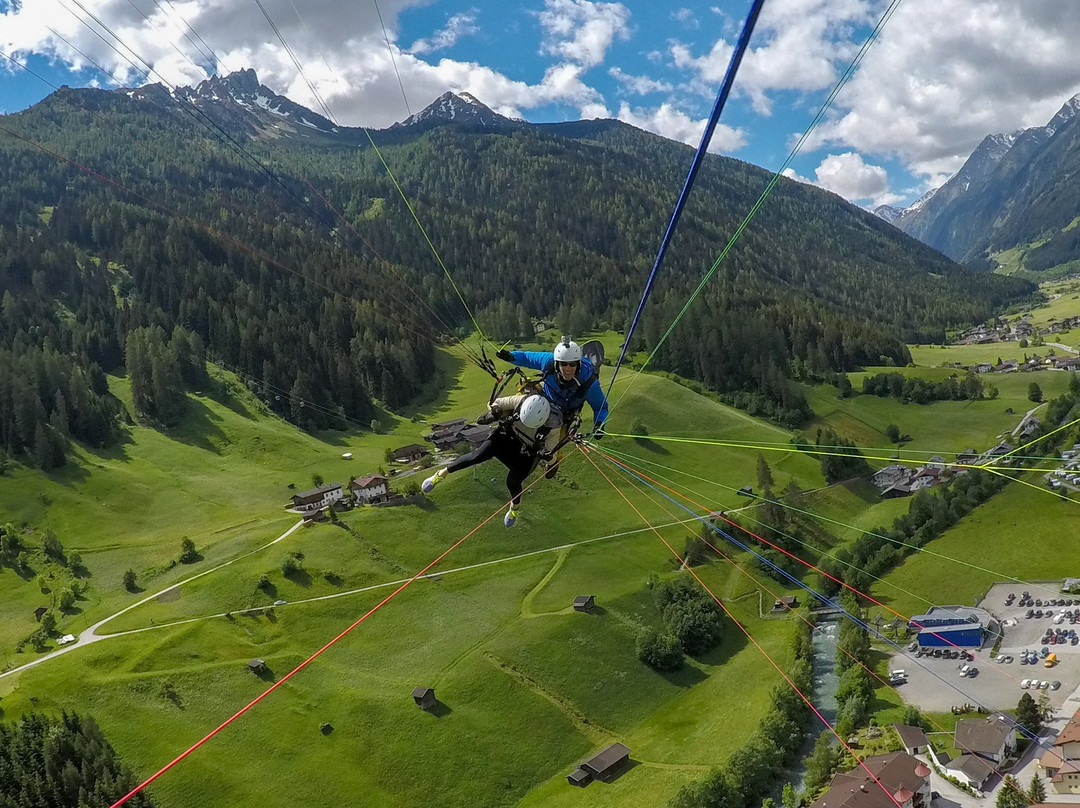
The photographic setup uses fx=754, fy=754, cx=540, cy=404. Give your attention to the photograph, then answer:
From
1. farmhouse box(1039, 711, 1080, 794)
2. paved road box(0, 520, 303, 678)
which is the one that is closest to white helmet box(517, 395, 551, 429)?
farmhouse box(1039, 711, 1080, 794)

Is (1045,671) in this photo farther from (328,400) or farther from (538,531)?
(328,400)

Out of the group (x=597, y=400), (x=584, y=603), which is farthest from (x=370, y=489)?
(x=597, y=400)

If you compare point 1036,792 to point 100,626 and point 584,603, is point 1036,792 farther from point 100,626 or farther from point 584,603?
point 100,626

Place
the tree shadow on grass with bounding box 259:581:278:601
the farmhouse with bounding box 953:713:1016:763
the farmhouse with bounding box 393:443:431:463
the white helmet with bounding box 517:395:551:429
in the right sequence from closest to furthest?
the white helmet with bounding box 517:395:551:429, the farmhouse with bounding box 953:713:1016:763, the tree shadow on grass with bounding box 259:581:278:601, the farmhouse with bounding box 393:443:431:463

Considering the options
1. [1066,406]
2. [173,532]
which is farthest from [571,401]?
[1066,406]

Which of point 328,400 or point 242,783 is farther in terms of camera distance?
point 328,400

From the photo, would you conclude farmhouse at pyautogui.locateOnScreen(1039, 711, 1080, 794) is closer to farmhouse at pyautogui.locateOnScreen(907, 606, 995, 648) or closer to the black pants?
farmhouse at pyautogui.locateOnScreen(907, 606, 995, 648)
